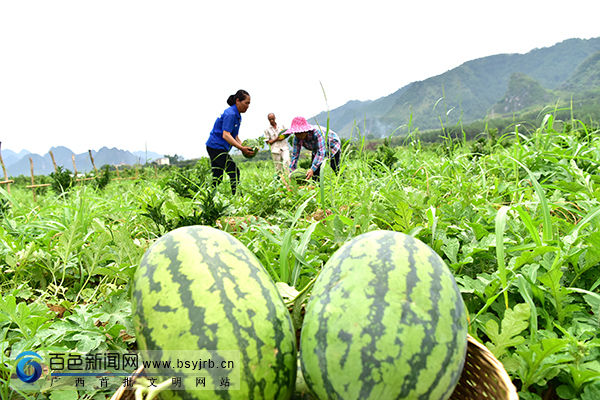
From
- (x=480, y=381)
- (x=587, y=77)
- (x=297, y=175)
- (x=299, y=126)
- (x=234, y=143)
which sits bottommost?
(x=480, y=381)

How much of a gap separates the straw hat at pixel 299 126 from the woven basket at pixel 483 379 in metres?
5.22

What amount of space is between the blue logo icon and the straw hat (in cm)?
518

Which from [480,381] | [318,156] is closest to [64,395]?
[480,381]

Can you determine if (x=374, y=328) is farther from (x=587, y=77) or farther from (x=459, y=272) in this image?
(x=587, y=77)

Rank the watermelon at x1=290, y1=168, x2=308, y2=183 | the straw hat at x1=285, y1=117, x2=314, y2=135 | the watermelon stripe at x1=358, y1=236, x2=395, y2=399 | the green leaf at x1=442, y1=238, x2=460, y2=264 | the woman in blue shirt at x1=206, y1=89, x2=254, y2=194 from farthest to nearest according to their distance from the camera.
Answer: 1. the woman in blue shirt at x1=206, y1=89, x2=254, y2=194
2. the straw hat at x1=285, y1=117, x2=314, y2=135
3. the watermelon at x1=290, y1=168, x2=308, y2=183
4. the green leaf at x1=442, y1=238, x2=460, y2=264
5. the watermelon stripe at x1=358, y1=236, x2=395, y2=399

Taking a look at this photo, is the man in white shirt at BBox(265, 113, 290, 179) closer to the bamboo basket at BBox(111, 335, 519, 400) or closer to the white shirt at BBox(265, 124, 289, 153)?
the white shirt at BBox(265, 124, 289, 153)

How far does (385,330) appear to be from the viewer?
0.83m

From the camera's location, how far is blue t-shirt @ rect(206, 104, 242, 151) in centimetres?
633

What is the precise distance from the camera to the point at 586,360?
1111 mm

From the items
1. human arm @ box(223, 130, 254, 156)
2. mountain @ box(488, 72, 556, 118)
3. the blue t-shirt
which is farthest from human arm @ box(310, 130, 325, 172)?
mountain @ box(488, 72, 556, 118)

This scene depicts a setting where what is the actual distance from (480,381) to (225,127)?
19.4 feet

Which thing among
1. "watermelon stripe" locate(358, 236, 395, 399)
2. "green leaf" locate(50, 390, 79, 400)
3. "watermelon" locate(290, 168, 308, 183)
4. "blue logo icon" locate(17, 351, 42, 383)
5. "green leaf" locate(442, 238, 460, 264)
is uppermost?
"watermelon" locate(290, 168, 308, 183)

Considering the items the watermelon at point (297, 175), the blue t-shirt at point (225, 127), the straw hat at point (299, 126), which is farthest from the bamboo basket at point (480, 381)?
the blue t-shirt at point (225, 127)

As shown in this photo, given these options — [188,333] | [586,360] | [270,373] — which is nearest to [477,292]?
[586,360]
